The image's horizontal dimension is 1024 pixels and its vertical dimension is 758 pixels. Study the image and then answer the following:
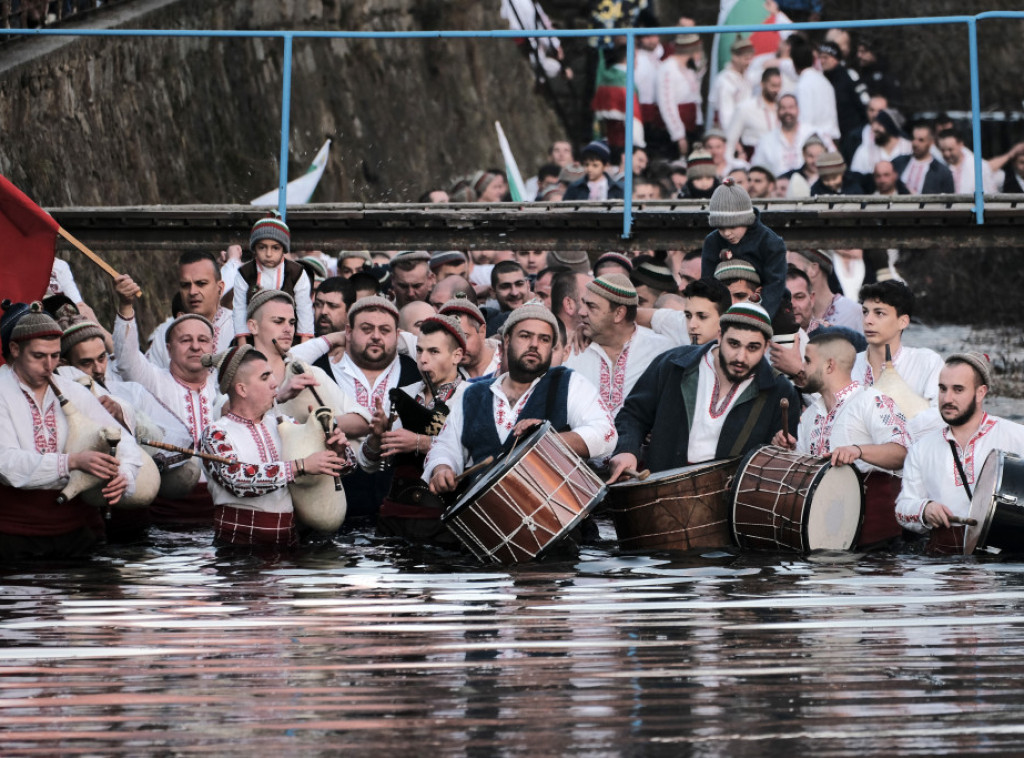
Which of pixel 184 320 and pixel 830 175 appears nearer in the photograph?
pixel 184 320

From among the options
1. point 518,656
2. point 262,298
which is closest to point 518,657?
point 518,656

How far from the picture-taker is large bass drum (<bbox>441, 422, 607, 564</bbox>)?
8.11 m

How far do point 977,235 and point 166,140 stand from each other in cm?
654

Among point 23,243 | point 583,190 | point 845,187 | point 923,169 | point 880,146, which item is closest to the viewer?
point 23,243

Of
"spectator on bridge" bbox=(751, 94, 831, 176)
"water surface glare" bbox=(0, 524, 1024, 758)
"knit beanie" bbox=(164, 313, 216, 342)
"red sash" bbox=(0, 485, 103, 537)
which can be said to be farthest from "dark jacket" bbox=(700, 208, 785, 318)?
"spectator on bridge" bbox=(751, 94, 831, 176)

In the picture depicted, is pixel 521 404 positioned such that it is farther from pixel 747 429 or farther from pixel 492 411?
pixel 747 429

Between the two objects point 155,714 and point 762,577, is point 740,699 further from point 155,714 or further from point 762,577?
point 762,577

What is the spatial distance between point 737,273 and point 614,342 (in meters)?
0.76

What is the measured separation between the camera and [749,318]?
8781 millimetres

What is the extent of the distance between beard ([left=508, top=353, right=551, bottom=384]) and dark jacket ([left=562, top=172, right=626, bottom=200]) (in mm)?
5496

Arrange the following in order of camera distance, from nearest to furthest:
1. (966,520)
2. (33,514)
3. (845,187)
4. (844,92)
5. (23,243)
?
(966,520), (33,514), (23,243), (845,187), (844,92)

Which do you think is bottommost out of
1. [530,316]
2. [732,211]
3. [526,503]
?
[526,503]

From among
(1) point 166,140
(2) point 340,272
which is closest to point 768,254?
(2) point 340,272

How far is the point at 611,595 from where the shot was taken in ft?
23.6
